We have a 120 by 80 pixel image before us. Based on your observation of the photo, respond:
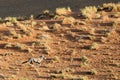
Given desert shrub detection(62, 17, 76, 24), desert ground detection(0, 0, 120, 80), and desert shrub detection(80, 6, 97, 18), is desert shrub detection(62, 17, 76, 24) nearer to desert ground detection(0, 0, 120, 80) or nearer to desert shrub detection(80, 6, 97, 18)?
desert ground detection(0, 0, 120, 80)

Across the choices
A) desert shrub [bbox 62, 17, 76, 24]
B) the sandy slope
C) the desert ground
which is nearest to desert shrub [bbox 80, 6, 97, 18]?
the desert ground

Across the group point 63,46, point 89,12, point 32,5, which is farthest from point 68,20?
point 32,5

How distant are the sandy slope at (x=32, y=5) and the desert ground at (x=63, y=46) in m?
10.3

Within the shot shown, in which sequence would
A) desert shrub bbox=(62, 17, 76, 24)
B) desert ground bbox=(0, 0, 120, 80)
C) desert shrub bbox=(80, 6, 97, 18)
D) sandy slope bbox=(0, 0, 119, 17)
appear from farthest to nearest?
sandy slope bbox=(0, 0, 119, 17) → desert shrub bbox=(80, 6, 97, 18) → desert shrub bbox=(62, 17, 76, 24) → desert ground bbox=(0, 0, 120, 80)

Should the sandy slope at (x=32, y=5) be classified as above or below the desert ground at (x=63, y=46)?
above

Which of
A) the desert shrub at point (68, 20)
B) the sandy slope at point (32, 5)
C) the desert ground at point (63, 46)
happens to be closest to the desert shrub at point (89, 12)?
the desert ground at point (63, 46)

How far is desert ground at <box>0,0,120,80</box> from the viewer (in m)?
20.8

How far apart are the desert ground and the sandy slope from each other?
10.3 meters

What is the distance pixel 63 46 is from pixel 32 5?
19377 millimetres

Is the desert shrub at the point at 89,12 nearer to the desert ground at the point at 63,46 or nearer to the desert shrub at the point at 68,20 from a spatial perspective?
the desert ground at the point at 63,46

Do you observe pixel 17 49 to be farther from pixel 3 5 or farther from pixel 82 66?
→ pixel 3 5

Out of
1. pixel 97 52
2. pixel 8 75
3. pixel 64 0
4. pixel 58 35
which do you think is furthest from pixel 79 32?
pixel 64 0

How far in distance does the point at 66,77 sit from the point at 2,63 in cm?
428

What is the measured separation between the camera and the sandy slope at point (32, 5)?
4066 cm
